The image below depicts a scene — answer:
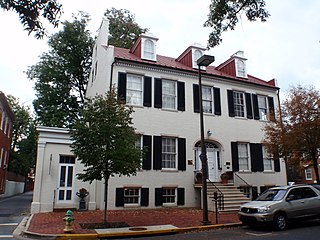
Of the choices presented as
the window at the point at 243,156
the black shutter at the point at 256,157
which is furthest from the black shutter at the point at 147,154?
the black shutter at the point at 256,157

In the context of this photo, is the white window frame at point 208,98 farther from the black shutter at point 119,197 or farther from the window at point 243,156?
the black shutter at point 119,197

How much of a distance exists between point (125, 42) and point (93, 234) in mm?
23178

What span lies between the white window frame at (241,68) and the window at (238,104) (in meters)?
1.69

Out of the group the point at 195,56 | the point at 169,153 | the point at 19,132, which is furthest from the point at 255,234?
the point at 19,132

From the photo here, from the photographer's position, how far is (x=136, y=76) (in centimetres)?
1739

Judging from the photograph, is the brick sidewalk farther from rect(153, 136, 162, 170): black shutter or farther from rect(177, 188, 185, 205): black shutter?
rect(153, 136, 162, 170): black shutter

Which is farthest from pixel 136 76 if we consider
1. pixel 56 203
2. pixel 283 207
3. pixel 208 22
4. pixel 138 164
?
pixel 283 207

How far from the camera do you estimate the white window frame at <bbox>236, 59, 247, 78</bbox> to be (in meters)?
21.2

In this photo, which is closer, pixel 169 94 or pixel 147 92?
pixel 147 92

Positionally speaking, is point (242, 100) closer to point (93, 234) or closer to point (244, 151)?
point (244, 151)

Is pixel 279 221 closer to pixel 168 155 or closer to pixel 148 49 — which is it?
pixel 168 155

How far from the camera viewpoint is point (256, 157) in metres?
19.5

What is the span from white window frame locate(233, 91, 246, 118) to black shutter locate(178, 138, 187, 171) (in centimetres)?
496

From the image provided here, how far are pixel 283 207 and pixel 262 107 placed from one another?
12.0 meters
